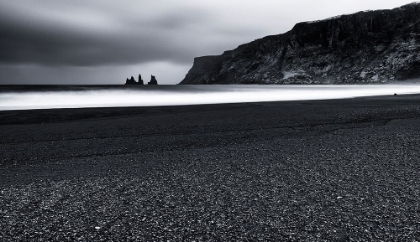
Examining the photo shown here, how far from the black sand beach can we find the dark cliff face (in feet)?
374

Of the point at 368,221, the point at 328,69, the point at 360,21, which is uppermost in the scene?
the point at 360,21

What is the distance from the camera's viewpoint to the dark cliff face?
104562 mm

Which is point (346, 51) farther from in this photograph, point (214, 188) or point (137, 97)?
point (214, 188)

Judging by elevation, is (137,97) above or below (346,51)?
below

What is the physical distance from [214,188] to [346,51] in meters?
137

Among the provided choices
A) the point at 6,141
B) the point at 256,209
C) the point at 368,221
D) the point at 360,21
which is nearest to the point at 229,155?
the point at 256,209

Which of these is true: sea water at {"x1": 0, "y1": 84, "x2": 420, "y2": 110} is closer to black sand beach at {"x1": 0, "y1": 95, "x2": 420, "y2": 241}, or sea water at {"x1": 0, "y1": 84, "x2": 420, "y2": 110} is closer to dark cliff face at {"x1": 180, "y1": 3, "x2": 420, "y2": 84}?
black sand beach at {"x1": 0, "y1": 95, "x2": 420, "y2": 241}

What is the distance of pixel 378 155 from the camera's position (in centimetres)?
484

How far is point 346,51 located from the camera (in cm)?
12275

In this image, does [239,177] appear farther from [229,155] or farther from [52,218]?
[52,218]

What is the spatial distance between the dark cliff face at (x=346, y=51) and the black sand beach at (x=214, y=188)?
113943mm

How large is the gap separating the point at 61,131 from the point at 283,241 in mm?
7734

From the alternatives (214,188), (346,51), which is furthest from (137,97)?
(346,51)

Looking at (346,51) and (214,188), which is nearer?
(214,188)
